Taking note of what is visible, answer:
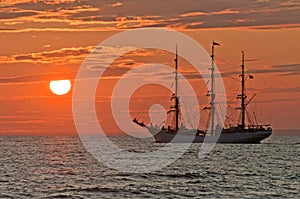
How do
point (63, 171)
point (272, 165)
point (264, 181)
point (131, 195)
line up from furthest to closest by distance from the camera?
point (272, 165), point (63, 171), point (264, 181), point (131, 195)

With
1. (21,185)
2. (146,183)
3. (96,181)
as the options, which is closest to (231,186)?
(146,183)

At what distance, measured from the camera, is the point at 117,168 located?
92312 millimetres

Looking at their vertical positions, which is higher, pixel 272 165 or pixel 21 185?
pixel 272 165

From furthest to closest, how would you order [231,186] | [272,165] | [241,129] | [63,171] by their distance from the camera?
[241,129] → [272,165] → [63,171] → [231,186]

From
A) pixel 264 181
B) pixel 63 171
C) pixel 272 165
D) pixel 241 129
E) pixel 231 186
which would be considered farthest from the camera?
pixel 241 129

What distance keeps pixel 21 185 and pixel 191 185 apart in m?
16.8

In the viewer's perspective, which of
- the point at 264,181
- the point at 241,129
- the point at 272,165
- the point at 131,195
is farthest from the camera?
the point at 241,129

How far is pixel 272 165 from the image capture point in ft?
326

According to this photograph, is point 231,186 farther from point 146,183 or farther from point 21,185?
point 21,185

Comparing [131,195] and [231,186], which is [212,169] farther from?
[131,195]

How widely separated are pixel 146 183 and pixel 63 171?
65.1 ft

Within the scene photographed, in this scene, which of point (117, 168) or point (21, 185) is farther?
point (117, 168)

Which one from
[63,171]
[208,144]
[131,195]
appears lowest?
[131,195]

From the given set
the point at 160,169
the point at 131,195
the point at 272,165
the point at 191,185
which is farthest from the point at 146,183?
the point at 272,165
